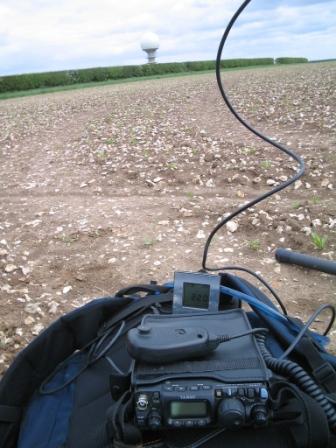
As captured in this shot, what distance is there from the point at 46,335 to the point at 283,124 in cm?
632

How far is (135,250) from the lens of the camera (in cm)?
330

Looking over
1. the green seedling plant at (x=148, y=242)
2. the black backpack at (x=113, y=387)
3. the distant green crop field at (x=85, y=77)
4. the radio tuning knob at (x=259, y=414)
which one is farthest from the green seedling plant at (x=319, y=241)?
the distant green crop field at (x=85, y=77)

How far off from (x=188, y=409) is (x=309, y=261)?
1.46 m

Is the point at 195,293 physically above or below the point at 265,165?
above

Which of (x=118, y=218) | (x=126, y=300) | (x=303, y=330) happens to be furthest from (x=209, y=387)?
(x=118, y=218)

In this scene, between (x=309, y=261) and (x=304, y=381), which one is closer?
(x=304, y=381)

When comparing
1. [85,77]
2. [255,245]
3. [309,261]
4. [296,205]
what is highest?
[85,77]

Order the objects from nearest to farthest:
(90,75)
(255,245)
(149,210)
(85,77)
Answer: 1. (255,245)
2. (149,210)
3. (85,77)
4. (90,75)

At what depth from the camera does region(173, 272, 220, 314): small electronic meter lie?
1420 mm

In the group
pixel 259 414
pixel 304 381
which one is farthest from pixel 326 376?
pixel 259 414

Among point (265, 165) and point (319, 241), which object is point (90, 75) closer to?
point (265, 165)

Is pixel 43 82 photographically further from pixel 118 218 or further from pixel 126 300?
pixel 126 300

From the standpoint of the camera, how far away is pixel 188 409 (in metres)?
0.97

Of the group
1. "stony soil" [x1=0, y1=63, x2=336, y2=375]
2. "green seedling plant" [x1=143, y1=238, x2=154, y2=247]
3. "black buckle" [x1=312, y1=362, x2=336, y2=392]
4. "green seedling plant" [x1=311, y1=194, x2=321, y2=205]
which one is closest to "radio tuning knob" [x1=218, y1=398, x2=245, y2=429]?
"black buckle" [x1=312, y1=362, x2=336, y2=392]
